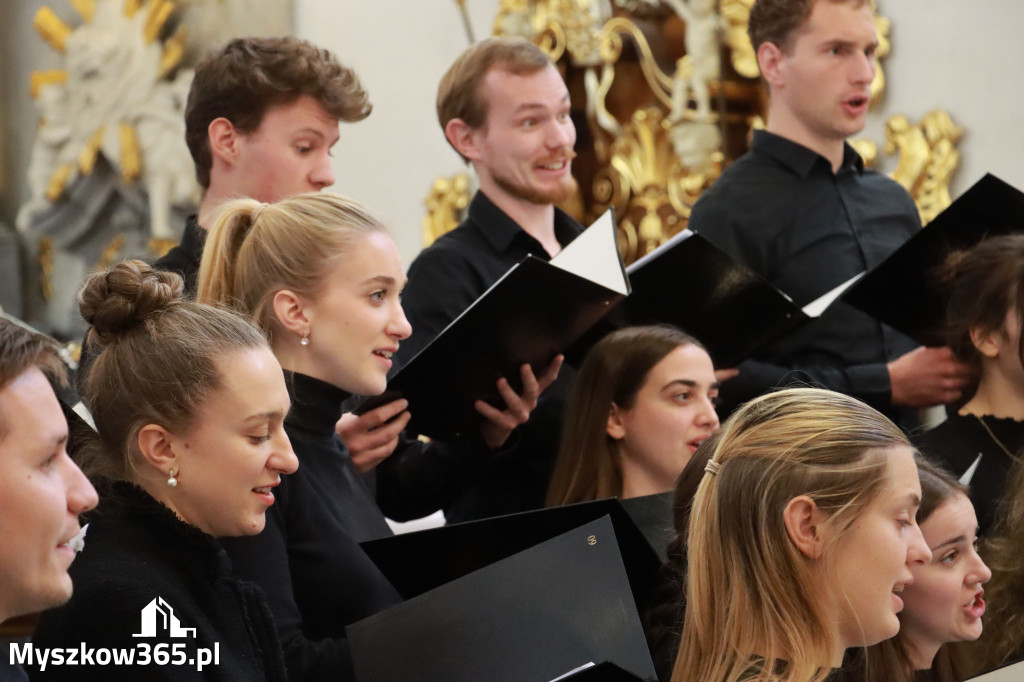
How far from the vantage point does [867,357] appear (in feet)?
9.71

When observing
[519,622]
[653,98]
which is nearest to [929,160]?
[653,98]

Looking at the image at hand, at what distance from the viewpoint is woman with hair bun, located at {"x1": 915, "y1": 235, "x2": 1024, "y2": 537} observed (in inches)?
103

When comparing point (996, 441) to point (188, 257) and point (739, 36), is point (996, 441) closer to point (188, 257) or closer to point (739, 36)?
point (188, 257)

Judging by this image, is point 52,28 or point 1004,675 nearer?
point 1004,675

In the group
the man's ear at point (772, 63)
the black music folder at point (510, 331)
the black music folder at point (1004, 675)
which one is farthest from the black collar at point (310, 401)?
the man's ear at point (772, 63)

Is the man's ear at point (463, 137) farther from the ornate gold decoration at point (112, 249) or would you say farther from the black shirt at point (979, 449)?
the ornate gold decoration at point (112, 249)

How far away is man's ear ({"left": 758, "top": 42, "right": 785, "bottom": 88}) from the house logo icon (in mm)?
1889

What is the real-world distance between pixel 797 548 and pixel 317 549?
27.2 inches

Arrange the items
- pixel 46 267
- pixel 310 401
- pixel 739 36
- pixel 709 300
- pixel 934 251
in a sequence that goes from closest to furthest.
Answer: pixel 310 401, pixel 934 251, pixel 709 300, pixel 739 36, pixel 46 267

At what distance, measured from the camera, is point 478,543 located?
2029mm

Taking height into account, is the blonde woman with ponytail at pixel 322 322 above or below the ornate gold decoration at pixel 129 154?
below

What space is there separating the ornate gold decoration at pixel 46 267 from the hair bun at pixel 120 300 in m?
5.08

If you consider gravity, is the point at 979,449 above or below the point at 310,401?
below

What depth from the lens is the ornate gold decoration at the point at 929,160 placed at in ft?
13.9
